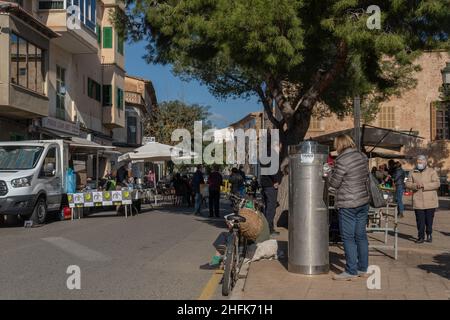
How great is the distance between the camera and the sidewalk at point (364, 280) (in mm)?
6660

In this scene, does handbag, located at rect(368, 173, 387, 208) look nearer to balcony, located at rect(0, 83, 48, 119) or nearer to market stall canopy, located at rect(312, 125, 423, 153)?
market stall canopy, located at rect(312, 125, 423, 153)

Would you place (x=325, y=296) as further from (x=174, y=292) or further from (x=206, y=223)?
(x=206, y=223)

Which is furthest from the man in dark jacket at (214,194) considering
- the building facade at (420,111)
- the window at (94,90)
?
the building facade at (420,111)

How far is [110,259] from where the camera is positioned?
383 inches

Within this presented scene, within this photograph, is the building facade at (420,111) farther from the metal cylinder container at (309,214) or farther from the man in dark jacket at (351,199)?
the man in dark jacket at (351,199)

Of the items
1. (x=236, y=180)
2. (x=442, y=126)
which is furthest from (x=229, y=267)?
(x=442, y=126)

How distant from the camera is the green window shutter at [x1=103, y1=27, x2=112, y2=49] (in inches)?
1372

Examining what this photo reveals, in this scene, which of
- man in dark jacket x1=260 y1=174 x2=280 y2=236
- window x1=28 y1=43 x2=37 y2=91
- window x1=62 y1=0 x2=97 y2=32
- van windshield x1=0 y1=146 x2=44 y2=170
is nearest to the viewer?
man in dark jacket x1=260 y1=174 x2=280 y2=236

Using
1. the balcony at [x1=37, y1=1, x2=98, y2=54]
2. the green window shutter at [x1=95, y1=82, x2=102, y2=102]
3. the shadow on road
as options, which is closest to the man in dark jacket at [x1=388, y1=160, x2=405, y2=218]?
the shadow on road

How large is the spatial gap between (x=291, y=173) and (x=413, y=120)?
140 feet

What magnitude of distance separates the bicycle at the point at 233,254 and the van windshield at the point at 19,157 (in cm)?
947

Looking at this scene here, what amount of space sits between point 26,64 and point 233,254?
18.0 meters

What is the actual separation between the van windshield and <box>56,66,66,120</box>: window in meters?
10.6
